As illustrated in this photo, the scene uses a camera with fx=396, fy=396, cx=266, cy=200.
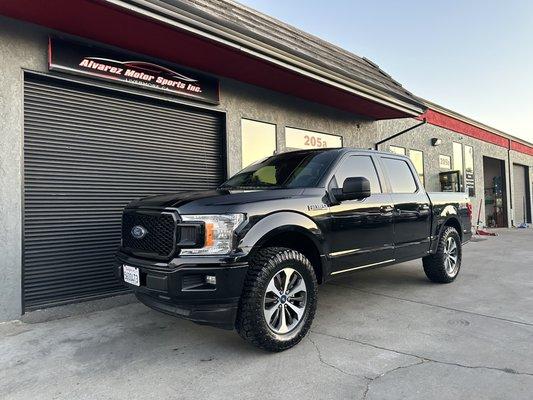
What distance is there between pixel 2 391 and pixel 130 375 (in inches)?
37.3

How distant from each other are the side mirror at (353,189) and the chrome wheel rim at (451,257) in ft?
8.71

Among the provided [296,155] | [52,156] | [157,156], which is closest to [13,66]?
[52,156]

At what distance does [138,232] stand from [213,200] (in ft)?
2.89

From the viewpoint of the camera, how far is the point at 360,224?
14.9 ft

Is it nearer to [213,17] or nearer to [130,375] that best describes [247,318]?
[130,375]

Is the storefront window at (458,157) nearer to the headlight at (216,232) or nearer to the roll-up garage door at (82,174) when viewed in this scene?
the roll-up garage door at (82,174)

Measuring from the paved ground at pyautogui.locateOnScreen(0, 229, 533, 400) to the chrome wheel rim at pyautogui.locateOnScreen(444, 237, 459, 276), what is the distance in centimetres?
78

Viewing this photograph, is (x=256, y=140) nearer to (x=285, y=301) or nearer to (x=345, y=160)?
(x=345, y=160)

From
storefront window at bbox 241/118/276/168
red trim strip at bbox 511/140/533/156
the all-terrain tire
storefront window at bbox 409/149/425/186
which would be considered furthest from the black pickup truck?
red trim strip at bbox 511/140/533/156

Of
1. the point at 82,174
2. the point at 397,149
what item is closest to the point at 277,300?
the point at 82,174

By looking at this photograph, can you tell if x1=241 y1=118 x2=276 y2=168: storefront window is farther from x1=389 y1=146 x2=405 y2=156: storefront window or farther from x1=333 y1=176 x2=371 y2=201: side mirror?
x1=389 y1=146 x2=405 y2=156: storefront window

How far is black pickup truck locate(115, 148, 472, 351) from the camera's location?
331cm

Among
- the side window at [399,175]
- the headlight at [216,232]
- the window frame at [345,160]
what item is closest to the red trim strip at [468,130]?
the side window at [399,175]

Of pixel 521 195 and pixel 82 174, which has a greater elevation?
pixel 82 174
